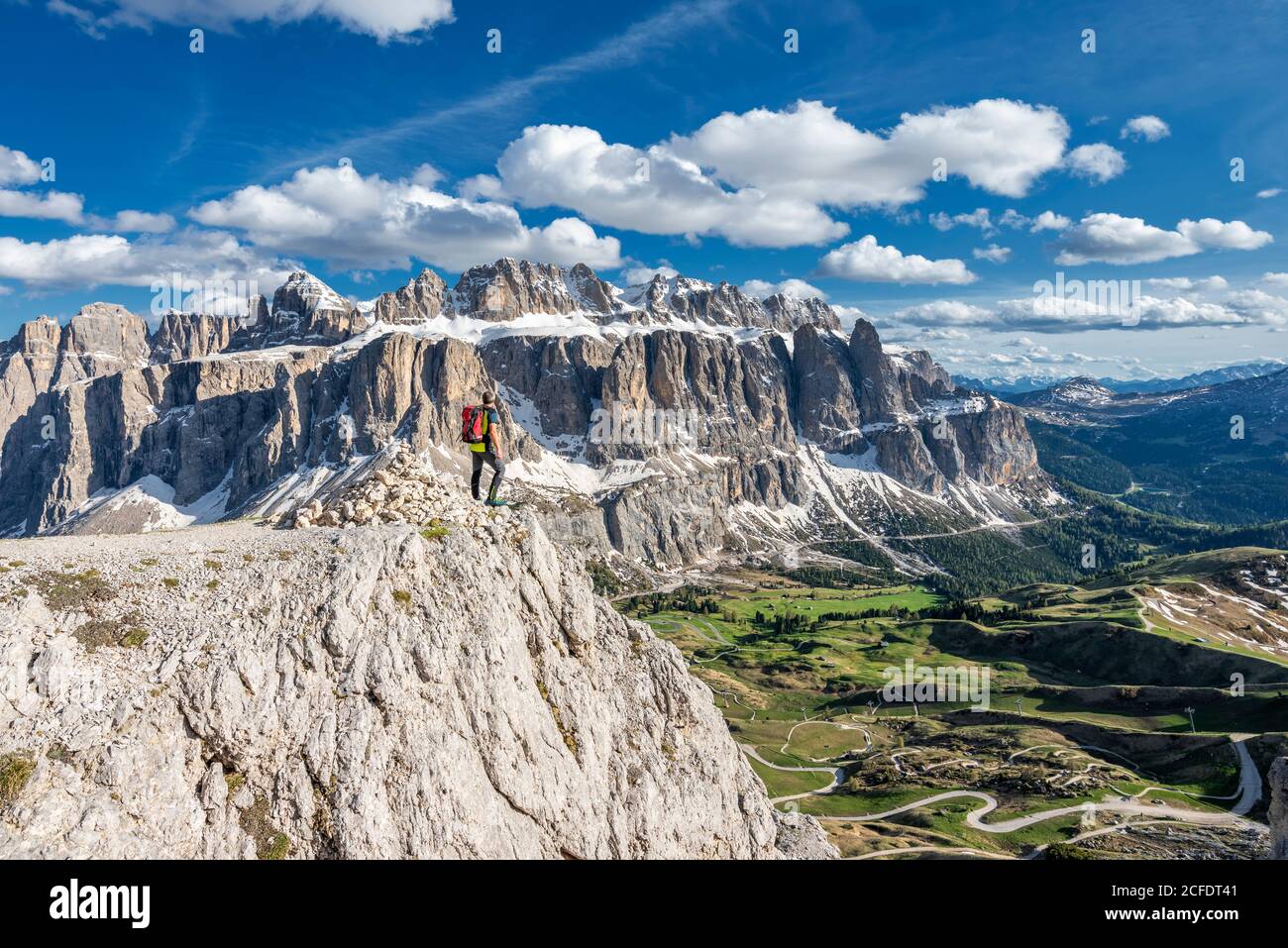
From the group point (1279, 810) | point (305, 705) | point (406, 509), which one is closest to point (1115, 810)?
point (1279, 810)

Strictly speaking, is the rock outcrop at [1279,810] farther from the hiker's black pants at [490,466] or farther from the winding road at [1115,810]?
the hiker's black pants at [490,466]

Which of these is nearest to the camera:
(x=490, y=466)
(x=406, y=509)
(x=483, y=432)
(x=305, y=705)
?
(x=305, y=705)

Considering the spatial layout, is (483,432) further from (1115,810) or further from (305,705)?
(1115,810)

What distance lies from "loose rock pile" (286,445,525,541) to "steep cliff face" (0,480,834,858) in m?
0.73

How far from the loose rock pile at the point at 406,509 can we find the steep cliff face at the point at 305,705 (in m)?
0.73

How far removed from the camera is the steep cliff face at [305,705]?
27.5 m

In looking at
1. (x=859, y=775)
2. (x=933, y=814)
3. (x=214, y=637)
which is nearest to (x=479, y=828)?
(x=214, y=637)

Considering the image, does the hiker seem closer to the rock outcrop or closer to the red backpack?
the red backpack

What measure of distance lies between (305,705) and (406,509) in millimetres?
15949

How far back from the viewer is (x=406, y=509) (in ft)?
150

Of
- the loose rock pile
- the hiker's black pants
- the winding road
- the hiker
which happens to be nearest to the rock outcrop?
the winding road

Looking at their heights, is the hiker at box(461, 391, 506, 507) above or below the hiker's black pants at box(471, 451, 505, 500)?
above

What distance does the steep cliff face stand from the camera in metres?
27.5
